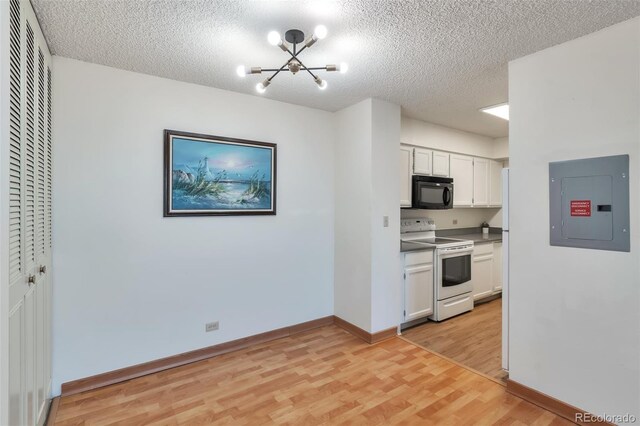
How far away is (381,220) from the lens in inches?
127

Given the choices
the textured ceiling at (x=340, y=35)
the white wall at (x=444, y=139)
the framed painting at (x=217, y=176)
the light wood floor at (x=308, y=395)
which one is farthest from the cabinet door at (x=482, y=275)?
the framed painting at (x=217, y=176)

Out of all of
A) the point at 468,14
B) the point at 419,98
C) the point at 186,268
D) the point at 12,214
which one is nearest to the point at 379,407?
the point at 186,268

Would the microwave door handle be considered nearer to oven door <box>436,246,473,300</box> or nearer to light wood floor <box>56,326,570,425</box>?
oven door <box>436,246,473,300</box>

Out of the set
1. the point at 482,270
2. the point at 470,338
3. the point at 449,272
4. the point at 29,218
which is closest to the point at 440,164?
the point at 449,272

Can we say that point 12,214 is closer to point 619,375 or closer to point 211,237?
point 211,237

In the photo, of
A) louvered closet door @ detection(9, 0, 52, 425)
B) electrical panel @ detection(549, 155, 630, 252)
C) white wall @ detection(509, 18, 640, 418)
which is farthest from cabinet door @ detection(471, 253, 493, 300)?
louvered closet door @ detection(9, 0, 52, 425)

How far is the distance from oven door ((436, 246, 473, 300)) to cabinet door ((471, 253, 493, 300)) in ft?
0.59

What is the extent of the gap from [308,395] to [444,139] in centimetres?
346

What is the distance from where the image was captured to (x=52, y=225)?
2229mm

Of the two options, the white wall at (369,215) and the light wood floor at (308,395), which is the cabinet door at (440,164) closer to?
Answer: the white wall at (369,215)

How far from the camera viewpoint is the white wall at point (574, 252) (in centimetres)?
181

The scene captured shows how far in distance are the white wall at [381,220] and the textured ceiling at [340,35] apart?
19.9 inches

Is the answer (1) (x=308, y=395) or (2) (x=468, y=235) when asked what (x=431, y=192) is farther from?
(1) (x=308, y=395)

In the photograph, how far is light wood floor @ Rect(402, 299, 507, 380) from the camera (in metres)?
2.79
